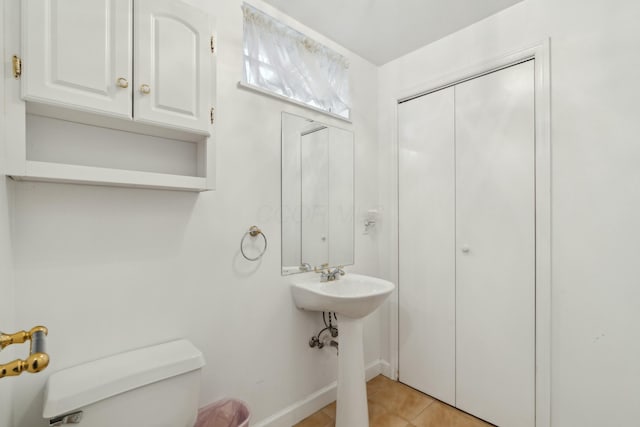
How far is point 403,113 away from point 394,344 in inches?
72.1

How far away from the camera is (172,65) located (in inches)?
47.9

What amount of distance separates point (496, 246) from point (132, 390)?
1.99 meters

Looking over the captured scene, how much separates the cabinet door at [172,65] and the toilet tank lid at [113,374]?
95 cm

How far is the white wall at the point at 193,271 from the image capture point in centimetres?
112

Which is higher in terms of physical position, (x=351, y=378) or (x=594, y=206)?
(x=594, y=206)

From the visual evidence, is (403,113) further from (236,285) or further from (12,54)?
(12,54)

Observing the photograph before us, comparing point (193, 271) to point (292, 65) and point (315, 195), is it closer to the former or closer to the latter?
point (315, 195)

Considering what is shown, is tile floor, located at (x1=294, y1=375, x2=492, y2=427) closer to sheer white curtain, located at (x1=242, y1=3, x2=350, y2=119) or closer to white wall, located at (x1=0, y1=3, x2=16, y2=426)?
white wall, located at (x1=0, y1=3, x2=16, y2=426)

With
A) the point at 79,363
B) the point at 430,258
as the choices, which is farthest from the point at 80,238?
the point at 430,258

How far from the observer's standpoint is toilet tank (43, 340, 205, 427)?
1.00m

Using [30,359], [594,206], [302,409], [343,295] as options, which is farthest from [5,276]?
[594,206]

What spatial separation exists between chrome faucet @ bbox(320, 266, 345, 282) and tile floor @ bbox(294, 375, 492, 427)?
873 millimetres

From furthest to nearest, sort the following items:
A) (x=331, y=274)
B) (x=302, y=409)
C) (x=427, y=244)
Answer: (x=427, y=244)
(x=331, y=274)
(x=302, y=409)

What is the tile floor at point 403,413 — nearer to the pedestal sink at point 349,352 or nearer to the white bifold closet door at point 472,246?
the white bifold closet door at point 472,246
